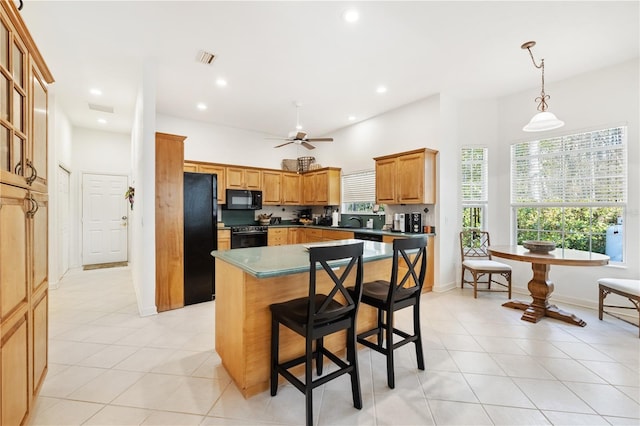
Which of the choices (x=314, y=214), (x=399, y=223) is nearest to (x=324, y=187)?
(x=314, y=214)

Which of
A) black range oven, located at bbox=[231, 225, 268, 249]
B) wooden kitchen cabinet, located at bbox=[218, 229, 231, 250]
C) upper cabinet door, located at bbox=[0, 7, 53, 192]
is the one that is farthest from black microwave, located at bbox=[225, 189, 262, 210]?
upper cabinet door, located at bbox=[0, 7, 53, 192]

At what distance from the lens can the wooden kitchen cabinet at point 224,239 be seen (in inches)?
207

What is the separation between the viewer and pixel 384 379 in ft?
7.07

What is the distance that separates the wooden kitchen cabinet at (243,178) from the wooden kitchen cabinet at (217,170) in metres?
0.10

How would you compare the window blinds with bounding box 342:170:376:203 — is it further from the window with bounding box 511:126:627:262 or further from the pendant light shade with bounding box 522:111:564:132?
the pendant light shade with bounding box 522:111:564:132

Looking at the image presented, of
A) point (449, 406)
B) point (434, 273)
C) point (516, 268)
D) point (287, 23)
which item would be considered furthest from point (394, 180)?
point (449, 406)

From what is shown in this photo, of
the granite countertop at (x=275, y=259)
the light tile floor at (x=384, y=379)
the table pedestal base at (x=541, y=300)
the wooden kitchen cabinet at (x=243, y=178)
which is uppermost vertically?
the wooden kitchen cabinet at (x=243, y=178)

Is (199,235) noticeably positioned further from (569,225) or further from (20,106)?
(569,225)

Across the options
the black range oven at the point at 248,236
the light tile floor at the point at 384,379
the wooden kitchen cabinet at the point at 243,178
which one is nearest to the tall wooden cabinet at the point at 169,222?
the light tile floor at the point at 384,379

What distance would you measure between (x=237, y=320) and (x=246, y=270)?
0.48 metres

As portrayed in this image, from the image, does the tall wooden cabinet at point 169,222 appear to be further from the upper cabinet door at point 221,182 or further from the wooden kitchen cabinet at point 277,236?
the wooden kitchen cabinet at point 277,236

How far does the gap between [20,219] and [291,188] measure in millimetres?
5422

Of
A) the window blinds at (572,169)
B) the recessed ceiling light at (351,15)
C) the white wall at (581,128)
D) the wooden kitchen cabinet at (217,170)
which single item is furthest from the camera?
the wooden kitchen cabinet at (217,170)

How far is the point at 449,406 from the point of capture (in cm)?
186
